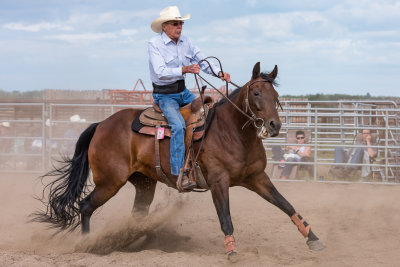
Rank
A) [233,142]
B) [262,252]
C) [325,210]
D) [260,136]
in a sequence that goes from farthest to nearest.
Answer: [325,210]
[262,252]
[233,142]
[260,136]

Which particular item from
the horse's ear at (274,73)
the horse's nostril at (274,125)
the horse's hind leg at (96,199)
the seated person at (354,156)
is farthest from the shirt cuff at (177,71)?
the seated person at (354,156)

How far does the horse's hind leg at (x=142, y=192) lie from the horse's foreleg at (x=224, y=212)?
1256 mm

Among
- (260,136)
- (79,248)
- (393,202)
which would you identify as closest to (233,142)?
(260,136)

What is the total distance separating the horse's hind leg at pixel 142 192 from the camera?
5.63 metres

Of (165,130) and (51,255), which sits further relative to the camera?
(165,130)

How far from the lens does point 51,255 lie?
473 cm

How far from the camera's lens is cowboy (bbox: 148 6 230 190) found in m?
4.85

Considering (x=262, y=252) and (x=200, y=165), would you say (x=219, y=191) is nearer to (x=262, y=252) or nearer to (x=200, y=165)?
(x=200, y=165)

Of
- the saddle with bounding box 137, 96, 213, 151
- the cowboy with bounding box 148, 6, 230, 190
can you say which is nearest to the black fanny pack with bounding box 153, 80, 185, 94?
the cowboy with bounding box 148, 6, 230, 190

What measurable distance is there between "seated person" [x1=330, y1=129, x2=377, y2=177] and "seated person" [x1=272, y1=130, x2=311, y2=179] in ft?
2.17

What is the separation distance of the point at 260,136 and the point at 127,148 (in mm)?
1609

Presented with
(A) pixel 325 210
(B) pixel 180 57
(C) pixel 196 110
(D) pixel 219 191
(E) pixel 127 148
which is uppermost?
(B) pixel 180 57

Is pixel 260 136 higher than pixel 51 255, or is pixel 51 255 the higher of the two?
pixel 260 136

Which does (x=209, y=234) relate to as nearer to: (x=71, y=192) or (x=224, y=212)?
(x=224, y=212)
